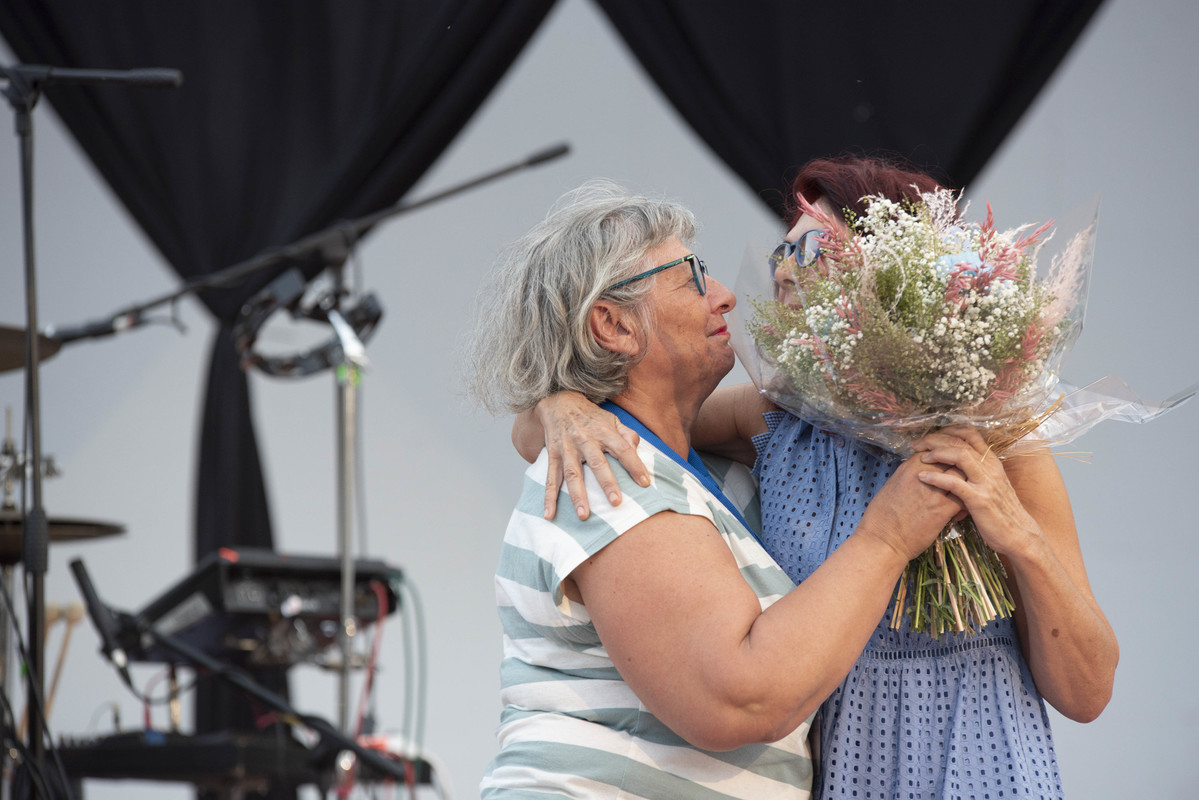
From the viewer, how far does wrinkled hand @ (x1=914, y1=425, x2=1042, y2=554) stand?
127 centimetres

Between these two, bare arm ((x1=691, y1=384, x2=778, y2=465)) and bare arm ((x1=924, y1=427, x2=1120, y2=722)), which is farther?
bare arm ((x1=691, y1=384, x2=778, y2=465))

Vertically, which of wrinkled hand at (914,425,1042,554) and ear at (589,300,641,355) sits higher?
ear at (589,300,641,355)

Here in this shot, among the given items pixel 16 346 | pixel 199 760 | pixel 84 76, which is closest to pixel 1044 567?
pixel 84 76

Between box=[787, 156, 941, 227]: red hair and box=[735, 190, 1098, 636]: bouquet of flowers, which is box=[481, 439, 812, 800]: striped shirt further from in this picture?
box=[787, 156, 941, 227]: red hair

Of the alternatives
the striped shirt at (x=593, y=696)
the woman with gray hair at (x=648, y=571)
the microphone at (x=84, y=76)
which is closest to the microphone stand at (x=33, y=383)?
the microphone at (x=84, y=76)

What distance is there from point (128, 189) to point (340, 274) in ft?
5.93

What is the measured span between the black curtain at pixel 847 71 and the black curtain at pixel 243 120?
2.17 feet

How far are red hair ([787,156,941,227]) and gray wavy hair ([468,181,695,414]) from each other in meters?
0.18

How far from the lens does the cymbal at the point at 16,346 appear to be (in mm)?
2605

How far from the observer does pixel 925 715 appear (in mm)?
1390

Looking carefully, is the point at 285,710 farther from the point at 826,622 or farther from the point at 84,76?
the point at 826,622

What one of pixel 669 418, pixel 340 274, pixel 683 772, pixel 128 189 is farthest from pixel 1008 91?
pixel 128 189

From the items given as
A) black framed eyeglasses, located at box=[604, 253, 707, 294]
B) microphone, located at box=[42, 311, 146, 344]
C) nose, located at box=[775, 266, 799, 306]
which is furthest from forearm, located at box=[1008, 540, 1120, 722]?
microphone, located at box=[42, 311, 146, 344]

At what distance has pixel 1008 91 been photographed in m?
3.48
